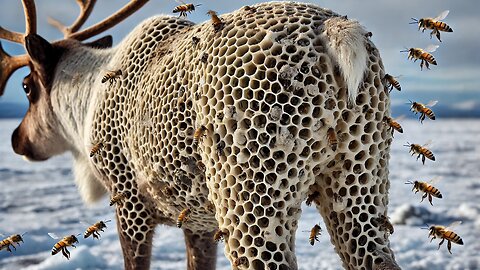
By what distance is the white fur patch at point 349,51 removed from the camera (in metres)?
2.46

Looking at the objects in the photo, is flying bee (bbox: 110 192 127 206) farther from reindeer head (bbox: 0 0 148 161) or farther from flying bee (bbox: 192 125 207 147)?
reindeer head (bbox: 0 0 148 161)

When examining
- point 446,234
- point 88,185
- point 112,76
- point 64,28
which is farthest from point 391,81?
point 64,28

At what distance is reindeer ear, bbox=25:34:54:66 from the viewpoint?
4176 mm

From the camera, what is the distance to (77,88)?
4105 mm

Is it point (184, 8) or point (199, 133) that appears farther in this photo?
point (184, 8)

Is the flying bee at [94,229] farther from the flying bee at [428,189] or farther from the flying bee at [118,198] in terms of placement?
the flying bee at [428,189]

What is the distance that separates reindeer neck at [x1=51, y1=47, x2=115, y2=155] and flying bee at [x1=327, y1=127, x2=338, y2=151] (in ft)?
6.19

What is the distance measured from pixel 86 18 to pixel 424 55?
130 inches

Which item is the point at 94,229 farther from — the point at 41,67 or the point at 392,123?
the point at 392,123

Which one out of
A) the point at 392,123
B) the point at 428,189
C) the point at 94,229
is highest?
the point at 392,123

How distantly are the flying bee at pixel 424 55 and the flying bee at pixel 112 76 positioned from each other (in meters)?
1.81

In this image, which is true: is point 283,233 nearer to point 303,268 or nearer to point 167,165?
point 167,165

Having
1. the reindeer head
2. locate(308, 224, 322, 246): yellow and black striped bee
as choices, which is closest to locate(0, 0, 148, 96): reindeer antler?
the reindeer head

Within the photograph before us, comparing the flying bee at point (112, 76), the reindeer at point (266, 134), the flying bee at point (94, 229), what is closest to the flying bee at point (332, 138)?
the reindeer at point (266, 134)
